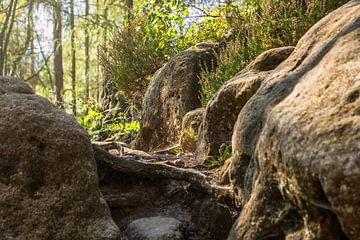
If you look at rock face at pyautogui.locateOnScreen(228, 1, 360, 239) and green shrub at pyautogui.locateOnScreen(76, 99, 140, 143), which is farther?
green shrub at pyautogui.locateOnScreen(76, 99, 140, 143)

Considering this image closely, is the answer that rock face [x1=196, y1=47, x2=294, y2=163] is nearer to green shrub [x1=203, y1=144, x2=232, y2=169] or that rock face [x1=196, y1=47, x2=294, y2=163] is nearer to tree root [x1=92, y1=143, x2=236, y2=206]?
green shrub [x1=203, y1=144, x2=232, y2=169]

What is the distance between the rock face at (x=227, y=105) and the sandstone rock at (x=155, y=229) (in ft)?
4.40

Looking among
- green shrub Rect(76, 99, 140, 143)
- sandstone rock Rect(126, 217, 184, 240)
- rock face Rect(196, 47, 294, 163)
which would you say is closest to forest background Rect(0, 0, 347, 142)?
green shrub Rect(76, 99, 140, 143)

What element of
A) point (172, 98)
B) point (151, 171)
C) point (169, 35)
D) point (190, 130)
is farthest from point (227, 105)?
point (169, 35)

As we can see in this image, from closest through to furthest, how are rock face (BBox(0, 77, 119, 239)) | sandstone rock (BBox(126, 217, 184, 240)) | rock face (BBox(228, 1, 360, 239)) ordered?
1. rock face (BBox(228, 1, 360, 239))
2. rock face (BBox(0, 77, 119, 239))
3. sandstone rock (BBox(126, 217, 184, 240))

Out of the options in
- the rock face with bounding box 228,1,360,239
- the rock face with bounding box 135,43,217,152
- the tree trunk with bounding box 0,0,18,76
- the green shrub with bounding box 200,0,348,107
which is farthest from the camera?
the tree trunk with bounding box 0,0,18,76

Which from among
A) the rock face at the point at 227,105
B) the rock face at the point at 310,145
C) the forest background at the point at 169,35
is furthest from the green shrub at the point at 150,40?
the rock face at the point at 310,145

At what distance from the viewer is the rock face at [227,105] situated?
448 cm

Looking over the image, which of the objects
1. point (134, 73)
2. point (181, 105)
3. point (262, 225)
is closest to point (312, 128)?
point (262, 225)

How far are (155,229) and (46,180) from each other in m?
0.94

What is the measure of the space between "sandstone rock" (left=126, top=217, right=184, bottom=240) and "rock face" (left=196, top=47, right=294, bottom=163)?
1340 millimetres

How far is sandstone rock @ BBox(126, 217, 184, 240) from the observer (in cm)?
334

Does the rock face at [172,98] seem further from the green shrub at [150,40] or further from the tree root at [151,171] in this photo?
the tree root at [151,171]

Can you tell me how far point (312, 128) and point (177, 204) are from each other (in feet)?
7.00
